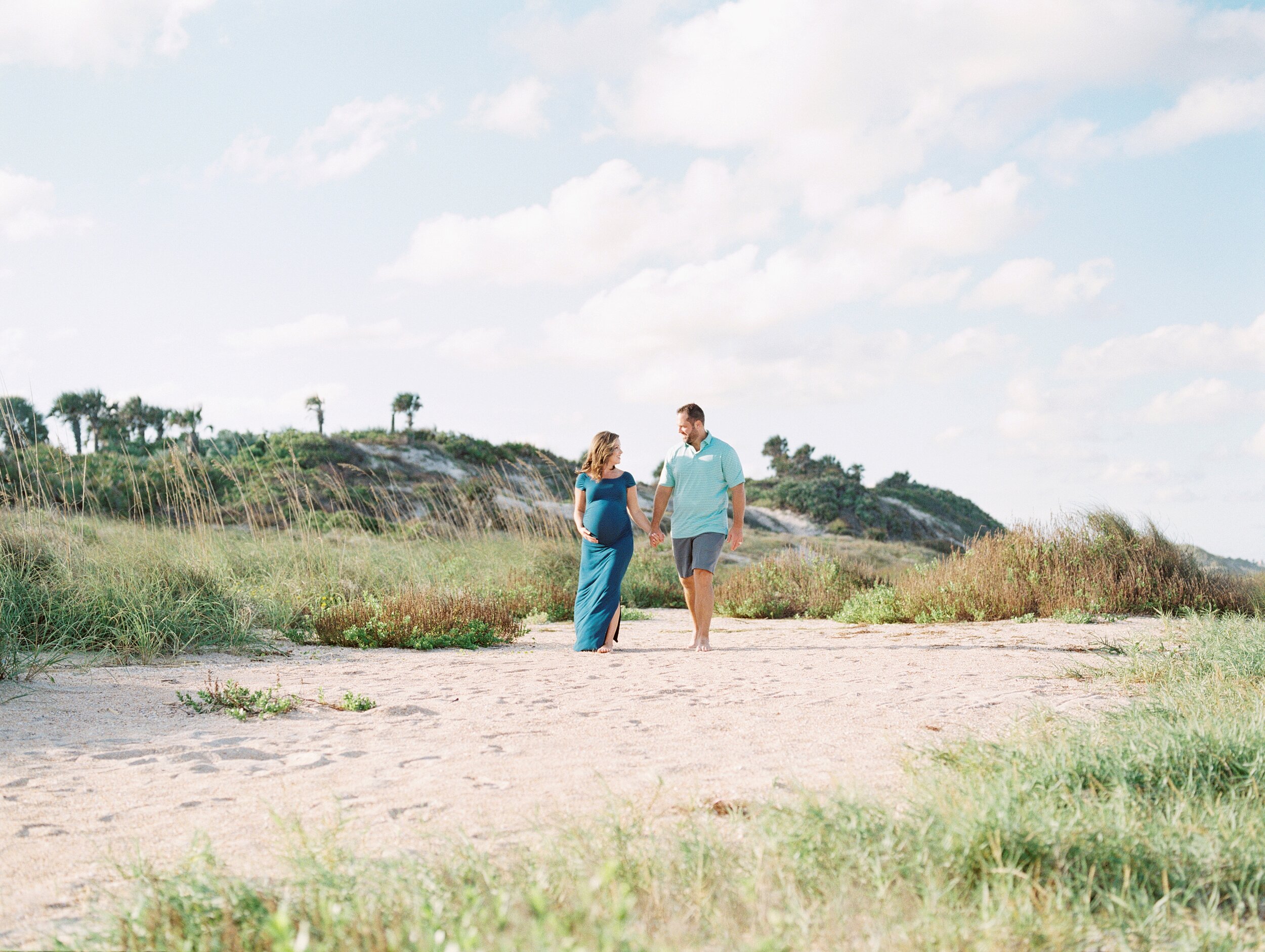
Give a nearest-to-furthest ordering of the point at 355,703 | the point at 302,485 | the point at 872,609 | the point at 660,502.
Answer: the point at 355,703 → the point at 660,502 → the point at 872,609 → the point at 302,485

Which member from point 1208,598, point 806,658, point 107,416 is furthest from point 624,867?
point 107,416

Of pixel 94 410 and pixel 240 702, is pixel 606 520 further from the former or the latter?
pixel 94 410

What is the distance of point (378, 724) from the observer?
4863mm

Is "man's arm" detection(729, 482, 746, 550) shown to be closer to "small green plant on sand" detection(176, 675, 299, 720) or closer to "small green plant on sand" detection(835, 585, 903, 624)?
"small green plant on sand" detection(835, 585, 903, 624)

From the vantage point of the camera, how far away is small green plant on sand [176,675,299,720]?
514 cm

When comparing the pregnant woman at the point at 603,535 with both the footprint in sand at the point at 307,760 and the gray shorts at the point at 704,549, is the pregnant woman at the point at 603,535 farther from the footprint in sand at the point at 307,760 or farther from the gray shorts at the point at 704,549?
the footprint in sand at the point at 307,760

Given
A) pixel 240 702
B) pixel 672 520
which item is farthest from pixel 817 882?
pixel 672 520

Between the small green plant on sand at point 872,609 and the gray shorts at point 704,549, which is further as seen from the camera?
the small green plant on sand at point 872,609

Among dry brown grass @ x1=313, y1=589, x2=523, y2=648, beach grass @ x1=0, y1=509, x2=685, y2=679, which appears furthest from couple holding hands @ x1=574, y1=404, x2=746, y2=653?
beach grass @ x1=0, y1=509, x2=685, y2=679

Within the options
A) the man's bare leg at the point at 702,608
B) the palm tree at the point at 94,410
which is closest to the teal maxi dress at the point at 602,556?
the man's bare leg at the point at 702,608

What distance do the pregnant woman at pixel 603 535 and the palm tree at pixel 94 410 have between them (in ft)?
146

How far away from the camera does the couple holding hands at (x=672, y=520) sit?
8062 millimetres

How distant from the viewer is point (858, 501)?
132ft

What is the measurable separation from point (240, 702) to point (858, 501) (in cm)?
3712
